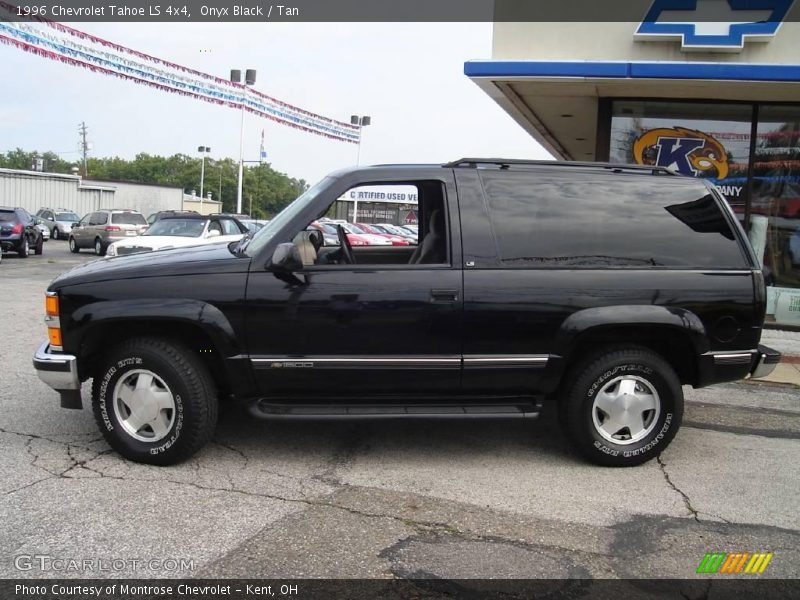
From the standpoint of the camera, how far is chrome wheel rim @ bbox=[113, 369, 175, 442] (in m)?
4.45

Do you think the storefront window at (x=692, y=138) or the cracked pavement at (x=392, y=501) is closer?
the cracked pavement at (x=392, y=501)

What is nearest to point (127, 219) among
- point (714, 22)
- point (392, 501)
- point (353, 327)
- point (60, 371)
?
point (714, 22)

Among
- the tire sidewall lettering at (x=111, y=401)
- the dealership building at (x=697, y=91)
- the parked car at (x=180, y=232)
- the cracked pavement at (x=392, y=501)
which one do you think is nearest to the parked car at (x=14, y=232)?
the parked car at (x=180, y=232)

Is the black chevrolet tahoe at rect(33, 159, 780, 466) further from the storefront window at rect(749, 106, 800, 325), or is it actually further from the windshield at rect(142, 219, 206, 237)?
the windshield at rect(142, 219, 206, 237)

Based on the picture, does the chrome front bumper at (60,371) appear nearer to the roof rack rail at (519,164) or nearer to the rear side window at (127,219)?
the roof rack rail at (519,164)

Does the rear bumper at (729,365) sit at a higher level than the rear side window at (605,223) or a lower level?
lower

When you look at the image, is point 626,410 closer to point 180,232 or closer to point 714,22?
point 714,22

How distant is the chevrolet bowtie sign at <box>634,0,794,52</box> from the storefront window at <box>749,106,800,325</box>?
1.55 meters

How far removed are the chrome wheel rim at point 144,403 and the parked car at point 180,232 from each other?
398 inches

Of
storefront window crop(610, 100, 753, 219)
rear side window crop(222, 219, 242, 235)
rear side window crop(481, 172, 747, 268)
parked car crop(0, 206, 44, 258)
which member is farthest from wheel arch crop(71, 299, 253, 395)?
parked car crop(0, 206, 44, 258)

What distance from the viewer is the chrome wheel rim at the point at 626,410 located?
15.3 ft

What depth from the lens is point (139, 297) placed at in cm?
439

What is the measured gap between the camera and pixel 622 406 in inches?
184

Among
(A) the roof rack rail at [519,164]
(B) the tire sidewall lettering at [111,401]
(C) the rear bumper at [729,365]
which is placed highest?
(A) the roof rack rail at [519,164]
